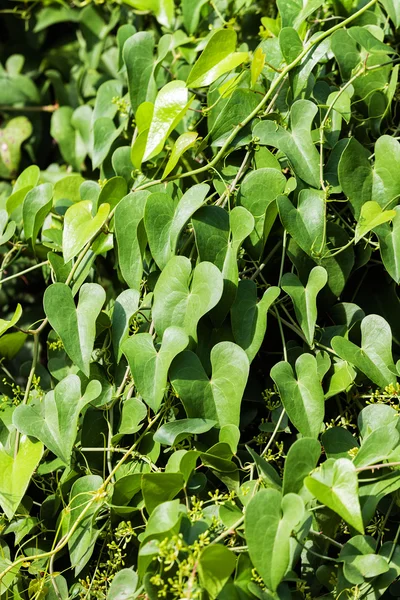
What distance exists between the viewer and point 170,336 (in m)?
0.92

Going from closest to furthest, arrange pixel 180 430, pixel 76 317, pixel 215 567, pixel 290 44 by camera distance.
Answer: pixel 215 567
pixel 180 430
pixel 76 317
pixel 290 44

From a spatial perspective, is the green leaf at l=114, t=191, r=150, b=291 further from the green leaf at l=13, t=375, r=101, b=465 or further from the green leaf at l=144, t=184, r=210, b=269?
the green leaf at l=13, t=375, r=101, b=465

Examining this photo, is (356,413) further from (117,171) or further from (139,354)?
(117,171)

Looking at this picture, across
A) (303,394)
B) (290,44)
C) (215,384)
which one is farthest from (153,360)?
(290,44)

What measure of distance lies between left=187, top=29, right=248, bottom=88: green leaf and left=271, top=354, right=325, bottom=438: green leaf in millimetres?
484

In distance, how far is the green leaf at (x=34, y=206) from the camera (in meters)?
1.18

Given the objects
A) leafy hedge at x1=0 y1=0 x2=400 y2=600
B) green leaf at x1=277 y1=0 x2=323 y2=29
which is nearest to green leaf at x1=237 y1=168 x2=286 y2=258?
leafy hedge at x1=0 y1=0 x2=400 y2=600

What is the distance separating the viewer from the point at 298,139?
1.05 m

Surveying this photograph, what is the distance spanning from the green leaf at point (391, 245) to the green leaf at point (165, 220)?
0.27 metres

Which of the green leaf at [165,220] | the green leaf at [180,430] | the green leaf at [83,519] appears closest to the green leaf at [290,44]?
the green leaf at [165,220]

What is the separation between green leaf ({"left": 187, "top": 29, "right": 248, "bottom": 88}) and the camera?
107cm

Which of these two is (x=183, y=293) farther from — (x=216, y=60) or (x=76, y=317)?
(x=216, y=60)

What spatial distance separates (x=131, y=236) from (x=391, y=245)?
0.40m

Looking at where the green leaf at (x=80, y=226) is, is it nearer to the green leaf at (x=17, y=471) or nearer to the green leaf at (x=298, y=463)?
Result: the green leaf at (x=17, y=471)
